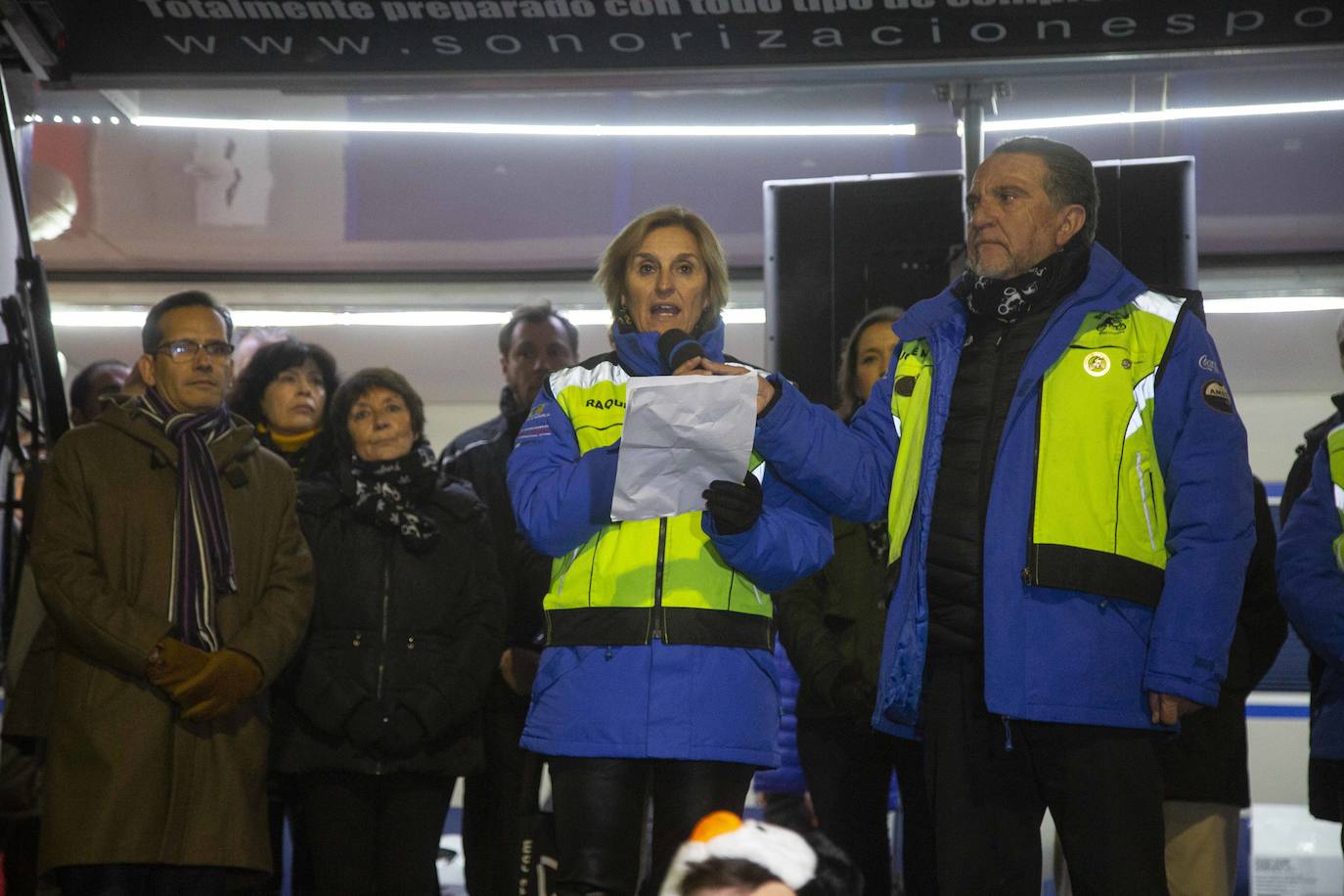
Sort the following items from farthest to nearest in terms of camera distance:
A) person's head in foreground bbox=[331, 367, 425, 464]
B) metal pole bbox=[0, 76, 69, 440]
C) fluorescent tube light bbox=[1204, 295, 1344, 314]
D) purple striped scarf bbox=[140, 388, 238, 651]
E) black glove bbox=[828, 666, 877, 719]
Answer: fluorescent tube light bbox=[1204, 295, 1344, 314], metal pole bbox=[0, 76, 69, 440], person's head in foreground bbox=[331, 367, 425, 464], black glove bbox=[828, 666, 877, 719], purple striped scarf bbox=[140, 388, 238, 651]

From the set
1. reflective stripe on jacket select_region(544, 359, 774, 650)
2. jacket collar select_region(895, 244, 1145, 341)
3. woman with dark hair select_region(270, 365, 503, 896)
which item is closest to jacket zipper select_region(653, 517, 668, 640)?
reflective stripe on jacket select_region(544, 359, 774, 650)

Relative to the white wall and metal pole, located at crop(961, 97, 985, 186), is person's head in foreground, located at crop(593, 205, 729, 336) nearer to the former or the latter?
metal pole, located at crop(961, 97, 985, 186)

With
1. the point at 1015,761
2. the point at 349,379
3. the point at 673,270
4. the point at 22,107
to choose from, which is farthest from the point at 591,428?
the point at 22,107

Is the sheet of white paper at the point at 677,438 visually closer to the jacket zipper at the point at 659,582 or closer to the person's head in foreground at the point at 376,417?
the jacket zipper at the point at 659,582

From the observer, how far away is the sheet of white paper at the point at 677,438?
283cm

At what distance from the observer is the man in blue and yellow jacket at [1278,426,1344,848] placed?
3.99m

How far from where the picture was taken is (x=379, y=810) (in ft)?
14.4

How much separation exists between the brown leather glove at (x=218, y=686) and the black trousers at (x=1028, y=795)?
187 cm

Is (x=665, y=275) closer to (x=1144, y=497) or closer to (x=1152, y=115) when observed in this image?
(x=1144, y=497)

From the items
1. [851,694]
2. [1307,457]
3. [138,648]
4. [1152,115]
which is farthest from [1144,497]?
[1152,115]

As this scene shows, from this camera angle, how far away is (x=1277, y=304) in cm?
739

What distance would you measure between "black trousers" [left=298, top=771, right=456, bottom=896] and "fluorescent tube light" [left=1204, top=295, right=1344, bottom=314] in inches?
181

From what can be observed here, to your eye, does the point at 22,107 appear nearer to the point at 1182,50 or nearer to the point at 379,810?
the point at 379,810

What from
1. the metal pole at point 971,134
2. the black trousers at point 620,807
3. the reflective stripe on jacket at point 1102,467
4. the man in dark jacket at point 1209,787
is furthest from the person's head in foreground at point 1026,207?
the metal pole at point 971,134
